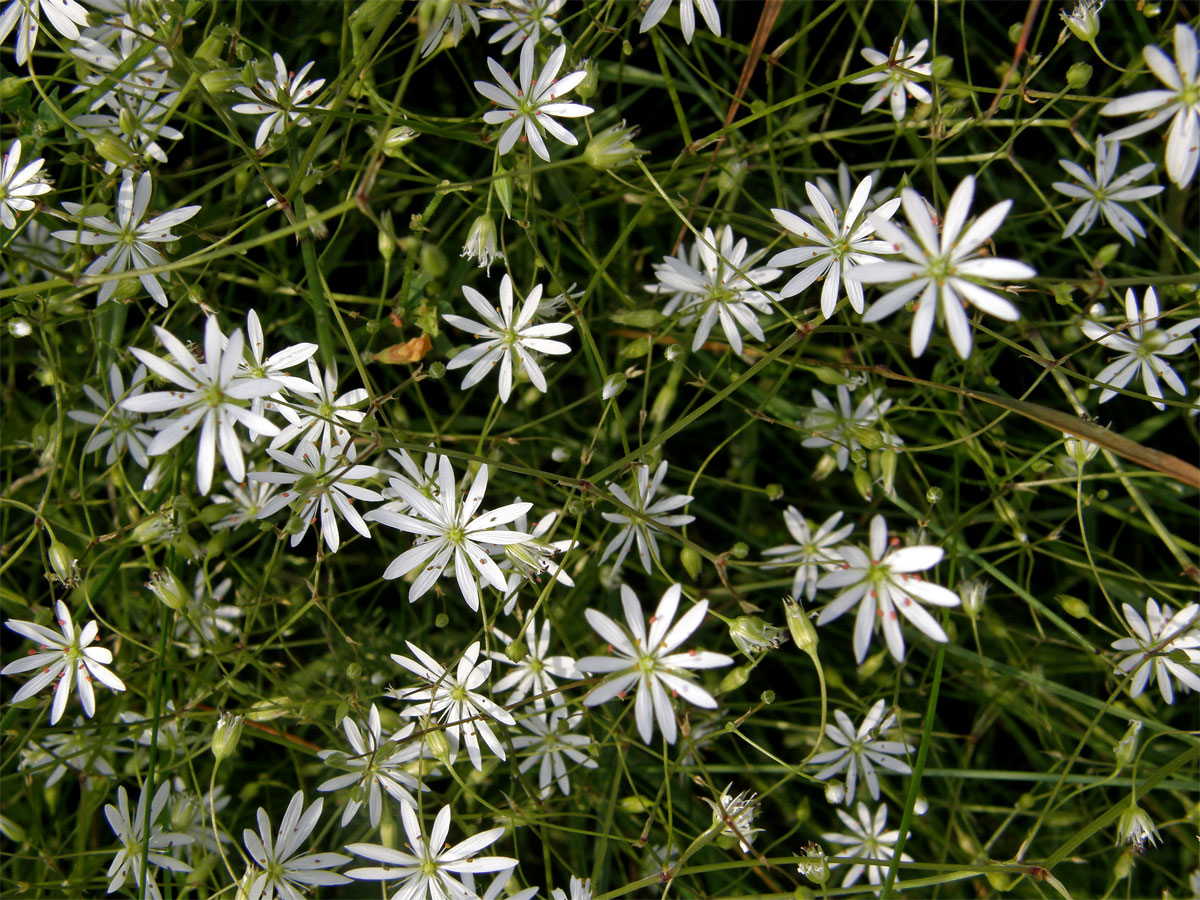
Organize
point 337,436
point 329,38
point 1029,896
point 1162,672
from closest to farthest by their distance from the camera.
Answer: point 337,436, point 1162,672, point 329,38, point 1029,896

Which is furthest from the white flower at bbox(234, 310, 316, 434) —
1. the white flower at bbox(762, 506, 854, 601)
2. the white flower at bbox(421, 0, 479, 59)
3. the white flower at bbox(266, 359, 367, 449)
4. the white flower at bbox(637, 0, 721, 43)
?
the white flower at bbox(762, 506, 854, 601)

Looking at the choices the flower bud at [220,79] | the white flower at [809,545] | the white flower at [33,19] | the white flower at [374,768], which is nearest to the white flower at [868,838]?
the white flower at [809,545]

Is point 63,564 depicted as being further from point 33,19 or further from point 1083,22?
point 1083,22

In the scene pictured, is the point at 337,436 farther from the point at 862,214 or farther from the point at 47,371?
the point at 862,214

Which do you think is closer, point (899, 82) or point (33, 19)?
point (33, 19)

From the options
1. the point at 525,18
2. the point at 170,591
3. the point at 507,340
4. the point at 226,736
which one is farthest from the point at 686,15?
the point at 226,736

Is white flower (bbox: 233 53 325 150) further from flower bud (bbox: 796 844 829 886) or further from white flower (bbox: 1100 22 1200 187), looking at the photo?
flower bud (bbox: 796 844 829 886)

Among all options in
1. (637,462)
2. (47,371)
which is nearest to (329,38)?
(47,371)
